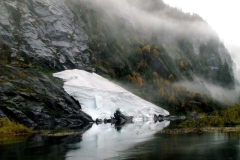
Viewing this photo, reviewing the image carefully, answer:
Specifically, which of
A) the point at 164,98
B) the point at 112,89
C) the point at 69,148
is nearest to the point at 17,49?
the point at 112,89

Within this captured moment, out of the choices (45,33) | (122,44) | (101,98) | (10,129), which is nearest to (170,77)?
(122,44)

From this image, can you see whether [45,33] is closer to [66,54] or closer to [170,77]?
[66,54]

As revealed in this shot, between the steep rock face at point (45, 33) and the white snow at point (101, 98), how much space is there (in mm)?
12694

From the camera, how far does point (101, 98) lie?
310 feet

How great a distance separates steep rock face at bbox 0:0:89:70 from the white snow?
500 inches

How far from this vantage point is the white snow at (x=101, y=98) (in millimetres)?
91375

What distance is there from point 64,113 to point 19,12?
2077 inches

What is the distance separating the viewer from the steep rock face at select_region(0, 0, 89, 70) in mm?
105938

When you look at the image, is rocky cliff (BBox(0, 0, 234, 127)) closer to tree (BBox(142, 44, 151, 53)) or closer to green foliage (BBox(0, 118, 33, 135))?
tree (BBox(142, 44, 151, 53))

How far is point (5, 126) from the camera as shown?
50.0 m

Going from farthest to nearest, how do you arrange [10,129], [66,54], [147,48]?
[147,48] → [66,54] → [10,129]

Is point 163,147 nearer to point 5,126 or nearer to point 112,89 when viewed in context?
point 5,126

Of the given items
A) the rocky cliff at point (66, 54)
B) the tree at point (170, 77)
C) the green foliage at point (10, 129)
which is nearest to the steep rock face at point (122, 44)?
the rocky cliff at point (66, 54)

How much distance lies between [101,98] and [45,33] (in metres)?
38.5
